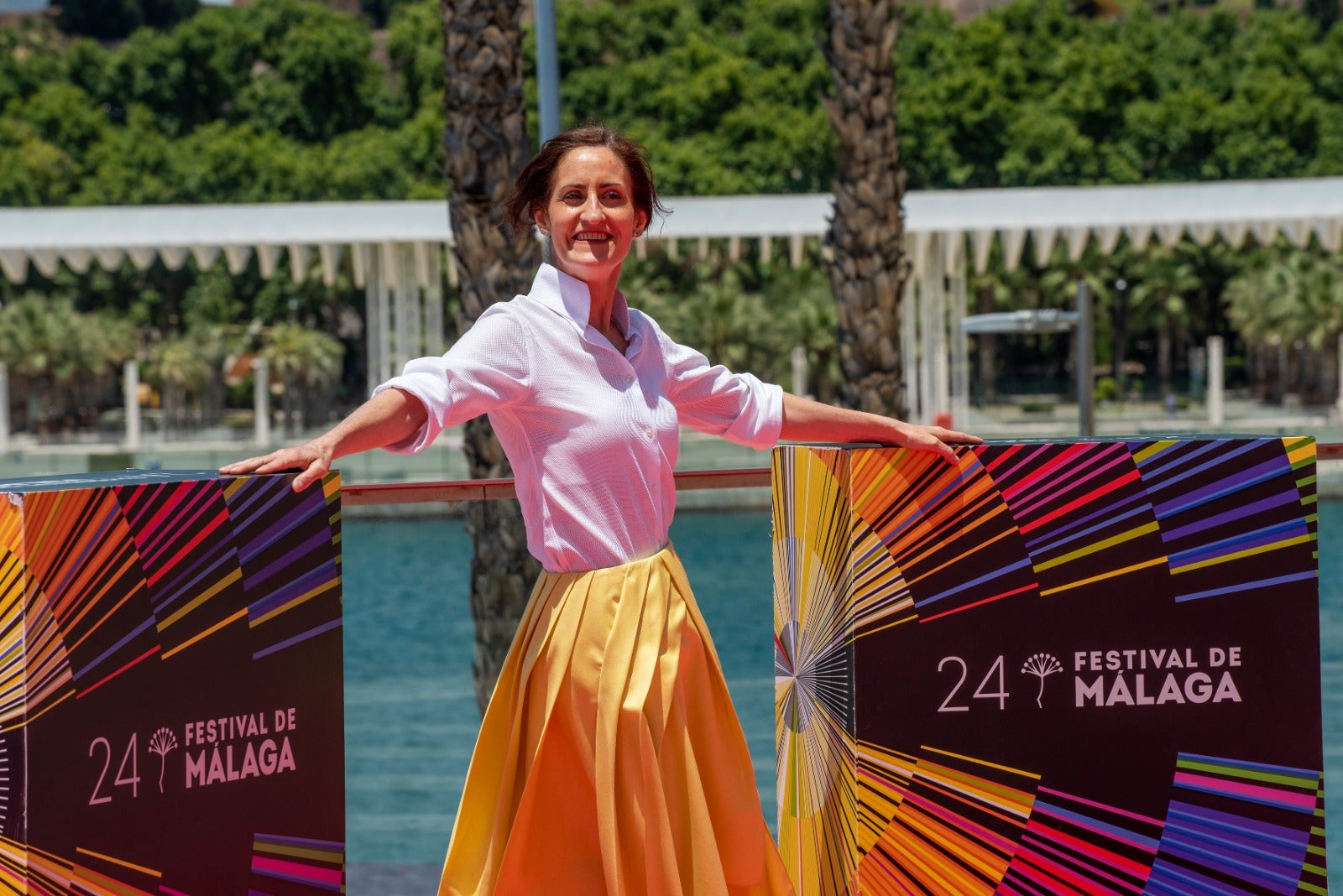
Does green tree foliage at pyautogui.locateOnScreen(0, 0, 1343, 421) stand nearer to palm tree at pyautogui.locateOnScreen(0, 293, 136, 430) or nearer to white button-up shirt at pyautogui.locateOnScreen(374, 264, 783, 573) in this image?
palm tree at pyautogui.locateOnScreen(0, 293, 136, 430)

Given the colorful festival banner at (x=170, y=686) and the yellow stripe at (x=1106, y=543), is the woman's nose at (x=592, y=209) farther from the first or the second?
the yellow stripe at (x=1106, y=543)

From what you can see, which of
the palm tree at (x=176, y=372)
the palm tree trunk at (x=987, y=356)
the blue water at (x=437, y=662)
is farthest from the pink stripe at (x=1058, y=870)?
the palm tree trunk at (x=987, y=356)

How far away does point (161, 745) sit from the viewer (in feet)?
7.10

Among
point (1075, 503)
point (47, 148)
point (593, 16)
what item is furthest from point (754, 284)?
point (1075, 503)

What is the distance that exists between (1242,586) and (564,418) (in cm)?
111

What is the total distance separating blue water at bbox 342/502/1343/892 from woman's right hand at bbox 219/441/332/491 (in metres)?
2.88

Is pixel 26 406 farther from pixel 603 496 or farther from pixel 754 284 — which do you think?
pixel 603 496

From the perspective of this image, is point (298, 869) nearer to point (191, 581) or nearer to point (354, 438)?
point (191, 581)

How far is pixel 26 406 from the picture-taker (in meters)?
39.2

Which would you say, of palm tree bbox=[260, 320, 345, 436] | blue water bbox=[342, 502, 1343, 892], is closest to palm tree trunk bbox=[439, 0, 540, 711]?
blue water bbox=[342, 502, 1343, 892]

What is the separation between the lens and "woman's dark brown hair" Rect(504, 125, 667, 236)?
2.36 m

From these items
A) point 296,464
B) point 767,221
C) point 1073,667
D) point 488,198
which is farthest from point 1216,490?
point 767,221

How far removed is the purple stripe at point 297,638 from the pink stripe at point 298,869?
293mm

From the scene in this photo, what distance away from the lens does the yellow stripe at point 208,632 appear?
7.14 feet
